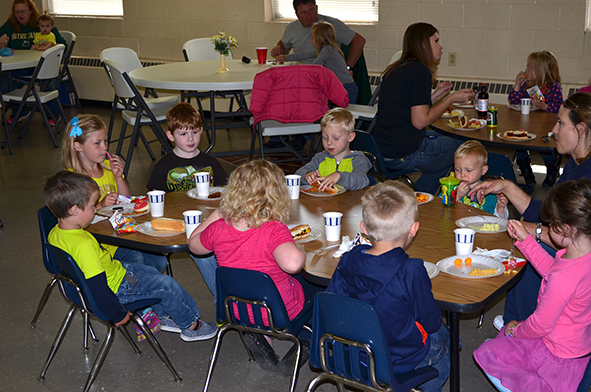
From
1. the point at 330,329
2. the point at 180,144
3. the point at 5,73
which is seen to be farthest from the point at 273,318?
the point at 5,73

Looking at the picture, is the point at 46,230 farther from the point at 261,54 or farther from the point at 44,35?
the point at 44,35

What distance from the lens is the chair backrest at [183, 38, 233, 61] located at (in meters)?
6.53

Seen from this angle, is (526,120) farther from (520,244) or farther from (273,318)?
(273,318)

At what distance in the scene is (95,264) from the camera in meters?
2.20

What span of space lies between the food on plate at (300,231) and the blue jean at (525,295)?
901 millimetres

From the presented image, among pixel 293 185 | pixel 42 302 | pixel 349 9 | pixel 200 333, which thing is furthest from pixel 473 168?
pixel 349 9

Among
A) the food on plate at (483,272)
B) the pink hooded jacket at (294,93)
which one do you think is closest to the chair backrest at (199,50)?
the pink hooded jacket at (294,93)

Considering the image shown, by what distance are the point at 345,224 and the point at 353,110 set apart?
299cm

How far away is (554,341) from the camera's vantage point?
1.81 metres

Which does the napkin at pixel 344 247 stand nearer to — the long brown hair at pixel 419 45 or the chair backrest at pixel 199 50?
the long brown hair at pixel 419 45

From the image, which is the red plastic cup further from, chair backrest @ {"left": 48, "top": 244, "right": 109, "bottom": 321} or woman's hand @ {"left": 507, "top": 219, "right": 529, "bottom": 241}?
woman's hand @ {"left": 507, "top": 219, "right": 529, "bottom": 241}

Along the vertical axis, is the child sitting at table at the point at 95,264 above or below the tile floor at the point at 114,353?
above

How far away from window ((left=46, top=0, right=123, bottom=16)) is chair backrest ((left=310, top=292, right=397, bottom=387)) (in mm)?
7635

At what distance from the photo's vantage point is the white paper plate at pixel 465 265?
190cm
